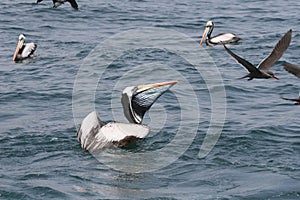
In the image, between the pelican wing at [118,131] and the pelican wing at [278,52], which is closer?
the pelican wing at [118,131]

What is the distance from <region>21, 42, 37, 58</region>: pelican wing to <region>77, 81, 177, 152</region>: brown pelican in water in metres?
7.30

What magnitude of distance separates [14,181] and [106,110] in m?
5.26

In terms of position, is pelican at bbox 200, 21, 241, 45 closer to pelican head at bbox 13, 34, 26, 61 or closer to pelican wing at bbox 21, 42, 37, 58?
pelican wing at bbox 21, 42, 37, 58

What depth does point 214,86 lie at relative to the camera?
1862 cm

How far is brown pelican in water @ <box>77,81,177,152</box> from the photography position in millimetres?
12367

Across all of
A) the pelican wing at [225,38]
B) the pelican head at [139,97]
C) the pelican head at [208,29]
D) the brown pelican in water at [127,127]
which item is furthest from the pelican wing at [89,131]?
the pelican head at [208,29]

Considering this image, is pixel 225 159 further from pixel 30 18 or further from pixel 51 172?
pixel 30 18

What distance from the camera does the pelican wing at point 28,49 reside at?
20047mm

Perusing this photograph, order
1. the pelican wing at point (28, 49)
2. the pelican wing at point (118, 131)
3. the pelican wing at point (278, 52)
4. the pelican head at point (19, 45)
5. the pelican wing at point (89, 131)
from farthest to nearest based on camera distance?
the pelican head at point (19, 45), the pelican wing at point (28, 49), the pelican wing at point (278, 52), the pelican wing at point (89, 131), the pelican wing at point (118, 131)

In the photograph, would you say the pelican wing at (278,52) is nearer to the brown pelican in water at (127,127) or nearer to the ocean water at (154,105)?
the ocean water at (154,105)

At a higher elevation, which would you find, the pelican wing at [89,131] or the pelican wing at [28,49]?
the pelican wing at [89,131]

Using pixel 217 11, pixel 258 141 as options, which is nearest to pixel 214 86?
pixel 258 141

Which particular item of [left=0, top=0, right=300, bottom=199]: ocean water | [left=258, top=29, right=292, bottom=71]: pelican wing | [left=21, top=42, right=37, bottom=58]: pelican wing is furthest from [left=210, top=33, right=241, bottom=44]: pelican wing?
[left=258, top=29, right=292, bottom=71]: pelican wing

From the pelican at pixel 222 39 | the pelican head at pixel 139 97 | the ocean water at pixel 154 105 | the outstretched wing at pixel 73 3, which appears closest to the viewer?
the ocean water at pixel 154 105
